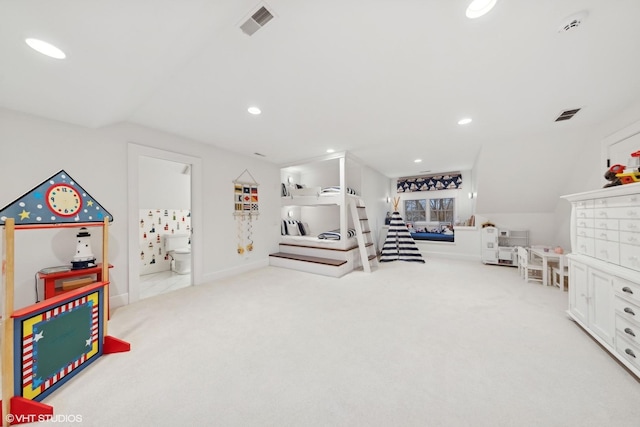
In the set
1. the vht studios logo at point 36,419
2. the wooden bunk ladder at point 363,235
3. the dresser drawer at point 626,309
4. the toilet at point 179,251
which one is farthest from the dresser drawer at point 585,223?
the toilet at point 179,251

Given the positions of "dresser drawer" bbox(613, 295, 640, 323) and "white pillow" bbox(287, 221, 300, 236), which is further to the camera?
"white pillow" bbox(287, 221, 300, 236)

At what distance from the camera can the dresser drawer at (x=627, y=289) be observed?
58.2 inches

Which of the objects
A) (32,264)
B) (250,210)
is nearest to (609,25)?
(250,210)

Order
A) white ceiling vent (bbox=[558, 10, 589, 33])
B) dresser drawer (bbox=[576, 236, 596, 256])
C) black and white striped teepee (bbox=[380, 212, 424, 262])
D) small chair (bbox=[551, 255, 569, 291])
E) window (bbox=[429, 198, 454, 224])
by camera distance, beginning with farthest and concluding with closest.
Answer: window (bbox=[429, 198, 454, 224]) → black and white striped teepee (bbox=[380, 212, 424, 262]) → small chair (bbox=[551, 255, 569, 291]) → dresser drawer (bbox=[576, 236, 596, 256]) → white ceiling vent (bbox=[558, 10, 589, 33])

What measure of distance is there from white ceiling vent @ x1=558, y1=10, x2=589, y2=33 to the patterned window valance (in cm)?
521

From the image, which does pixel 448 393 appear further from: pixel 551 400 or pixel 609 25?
pixel 609 25

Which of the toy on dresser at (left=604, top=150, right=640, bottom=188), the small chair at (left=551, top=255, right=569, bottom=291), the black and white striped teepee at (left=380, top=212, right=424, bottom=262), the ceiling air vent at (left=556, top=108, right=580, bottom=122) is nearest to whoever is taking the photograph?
the toy on dresser at (left=604, top=150, right=640, bottom=188)

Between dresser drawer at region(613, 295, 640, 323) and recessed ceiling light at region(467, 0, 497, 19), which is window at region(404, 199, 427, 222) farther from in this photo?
recessed ceiling light at region(467, 0, 497, 19)

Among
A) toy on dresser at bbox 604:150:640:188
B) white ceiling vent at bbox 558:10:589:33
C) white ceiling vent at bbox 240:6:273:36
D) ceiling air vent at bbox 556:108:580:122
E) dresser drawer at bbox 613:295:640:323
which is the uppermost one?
ceiling air vent at bbox 556:108:580:122

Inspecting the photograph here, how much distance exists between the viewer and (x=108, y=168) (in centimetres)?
265

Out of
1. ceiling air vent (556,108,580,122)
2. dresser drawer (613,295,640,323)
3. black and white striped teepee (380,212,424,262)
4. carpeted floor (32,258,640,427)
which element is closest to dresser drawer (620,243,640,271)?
dresser drawer (613,295,640,323)

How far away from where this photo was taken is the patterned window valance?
6137 mm

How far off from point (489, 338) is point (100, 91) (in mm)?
4028

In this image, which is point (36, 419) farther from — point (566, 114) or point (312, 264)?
point (566, 114)
